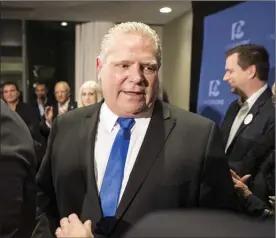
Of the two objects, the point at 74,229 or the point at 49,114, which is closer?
the point at 74,229

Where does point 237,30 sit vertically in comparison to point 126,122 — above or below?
above

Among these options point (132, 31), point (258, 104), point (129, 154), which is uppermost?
point (132, 31)

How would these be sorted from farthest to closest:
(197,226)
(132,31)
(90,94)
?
(90,94)
(132,31)
(197,226)

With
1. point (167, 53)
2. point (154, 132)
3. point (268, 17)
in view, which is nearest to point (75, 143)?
point (154, 132)

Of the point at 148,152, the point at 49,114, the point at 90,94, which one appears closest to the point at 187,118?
the point at 148,152

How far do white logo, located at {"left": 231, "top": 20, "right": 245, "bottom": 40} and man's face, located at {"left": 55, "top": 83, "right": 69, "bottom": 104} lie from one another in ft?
1.29

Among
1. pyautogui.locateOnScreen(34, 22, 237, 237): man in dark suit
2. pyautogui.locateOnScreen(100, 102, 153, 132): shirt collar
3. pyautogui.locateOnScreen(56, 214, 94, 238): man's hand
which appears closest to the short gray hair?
pyautogui.locateOnScreen(34, 22, 237, 237): man in dark suit

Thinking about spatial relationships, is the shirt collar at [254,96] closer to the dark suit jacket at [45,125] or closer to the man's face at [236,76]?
the man's face at [236,76]

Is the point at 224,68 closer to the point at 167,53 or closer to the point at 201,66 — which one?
the point at 201,66

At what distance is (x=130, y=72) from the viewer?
2.68 feet

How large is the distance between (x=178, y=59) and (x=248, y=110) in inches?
7.6

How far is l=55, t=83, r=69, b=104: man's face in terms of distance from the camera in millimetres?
966

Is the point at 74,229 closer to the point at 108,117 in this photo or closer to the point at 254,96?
the point at 108,117

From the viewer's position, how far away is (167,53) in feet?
2.99
